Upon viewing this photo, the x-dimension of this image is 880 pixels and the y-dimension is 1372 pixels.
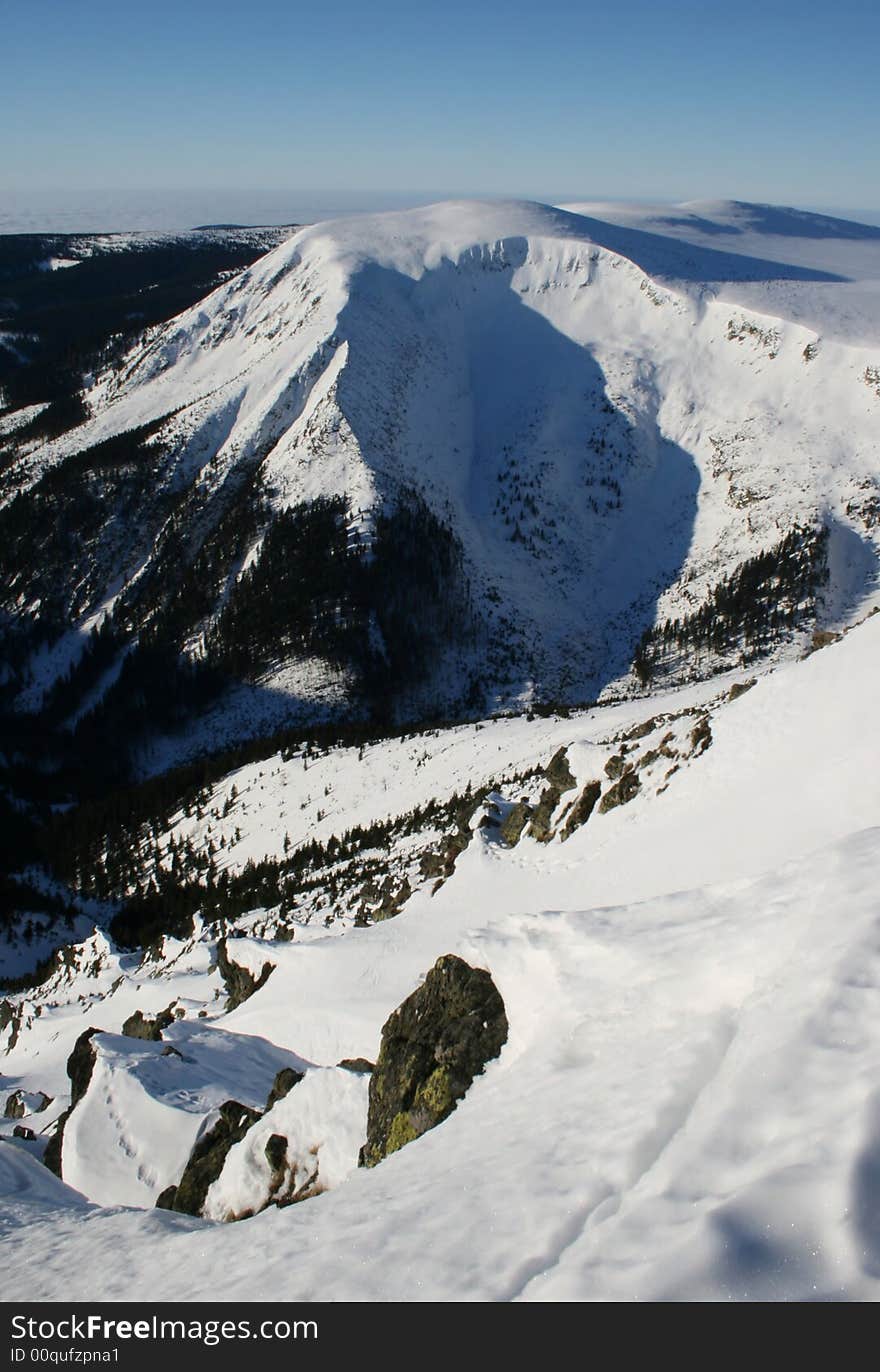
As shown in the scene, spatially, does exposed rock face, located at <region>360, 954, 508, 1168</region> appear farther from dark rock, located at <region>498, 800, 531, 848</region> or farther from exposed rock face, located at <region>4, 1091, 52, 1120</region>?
exposed rock face, located at <region>4, 1091, 52, 1120</region>

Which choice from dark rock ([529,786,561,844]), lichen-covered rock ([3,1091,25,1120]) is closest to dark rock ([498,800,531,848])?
dark rock ([529,786,561,844])

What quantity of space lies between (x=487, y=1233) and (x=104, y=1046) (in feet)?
50.5

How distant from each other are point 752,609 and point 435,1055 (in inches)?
2772

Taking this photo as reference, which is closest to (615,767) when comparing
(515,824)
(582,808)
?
(582,808)

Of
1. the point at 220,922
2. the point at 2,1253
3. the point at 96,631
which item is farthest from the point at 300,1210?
the point at 96,631

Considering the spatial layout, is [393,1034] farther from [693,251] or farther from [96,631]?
[693,251]

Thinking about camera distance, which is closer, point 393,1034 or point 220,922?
point 393,1034

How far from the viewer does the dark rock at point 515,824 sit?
1083 inches

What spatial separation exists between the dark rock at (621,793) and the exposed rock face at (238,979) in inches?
491

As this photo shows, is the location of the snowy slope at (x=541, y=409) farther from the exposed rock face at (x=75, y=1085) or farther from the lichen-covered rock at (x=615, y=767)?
the exposed rock face at (x=75, y=1085)

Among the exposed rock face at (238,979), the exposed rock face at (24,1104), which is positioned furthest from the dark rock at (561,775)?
the exposed rock face at (24,1104)

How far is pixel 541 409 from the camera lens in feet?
332

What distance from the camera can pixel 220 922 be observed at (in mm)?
42344

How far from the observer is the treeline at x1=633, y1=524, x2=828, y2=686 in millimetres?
70812
